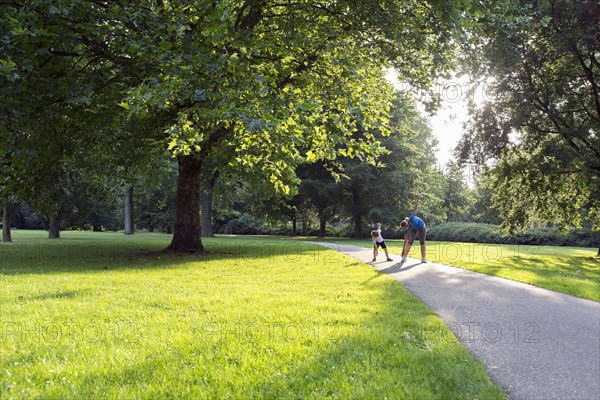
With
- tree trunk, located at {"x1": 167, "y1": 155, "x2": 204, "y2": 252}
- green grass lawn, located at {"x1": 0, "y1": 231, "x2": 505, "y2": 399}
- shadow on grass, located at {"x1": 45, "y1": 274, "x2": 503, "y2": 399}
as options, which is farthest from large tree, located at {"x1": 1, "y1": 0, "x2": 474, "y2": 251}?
shadow on grass, located at {"x1": 45, "y1": 274, "x2": 503, "y2": 399}

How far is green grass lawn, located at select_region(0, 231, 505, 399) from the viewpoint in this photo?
3.45 metres

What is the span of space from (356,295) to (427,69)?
7.14 meters

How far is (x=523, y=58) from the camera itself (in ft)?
55.6

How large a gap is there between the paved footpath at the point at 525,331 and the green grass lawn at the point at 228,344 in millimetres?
264

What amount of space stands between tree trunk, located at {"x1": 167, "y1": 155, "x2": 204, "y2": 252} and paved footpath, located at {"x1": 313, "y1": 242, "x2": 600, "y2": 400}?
31.3 ft

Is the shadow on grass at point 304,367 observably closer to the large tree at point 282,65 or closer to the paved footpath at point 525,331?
the paved footpath at point 525,331

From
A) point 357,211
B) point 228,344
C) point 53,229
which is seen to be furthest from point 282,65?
point 53,229

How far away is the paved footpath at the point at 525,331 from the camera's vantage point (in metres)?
3.62

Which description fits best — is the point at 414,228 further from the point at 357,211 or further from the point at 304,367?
the point at 357,211

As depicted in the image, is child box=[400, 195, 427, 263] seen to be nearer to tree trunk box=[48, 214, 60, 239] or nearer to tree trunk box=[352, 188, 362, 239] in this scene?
tree trunk box=[352, 188, 362, 239]

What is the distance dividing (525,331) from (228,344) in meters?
3.45

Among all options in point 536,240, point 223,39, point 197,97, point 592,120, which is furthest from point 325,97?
point 536,240

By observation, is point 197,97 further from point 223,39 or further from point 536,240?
point 536,240

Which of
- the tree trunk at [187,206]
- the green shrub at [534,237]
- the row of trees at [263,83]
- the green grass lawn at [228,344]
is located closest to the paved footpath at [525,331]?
the green grass lawn at [228,344]
